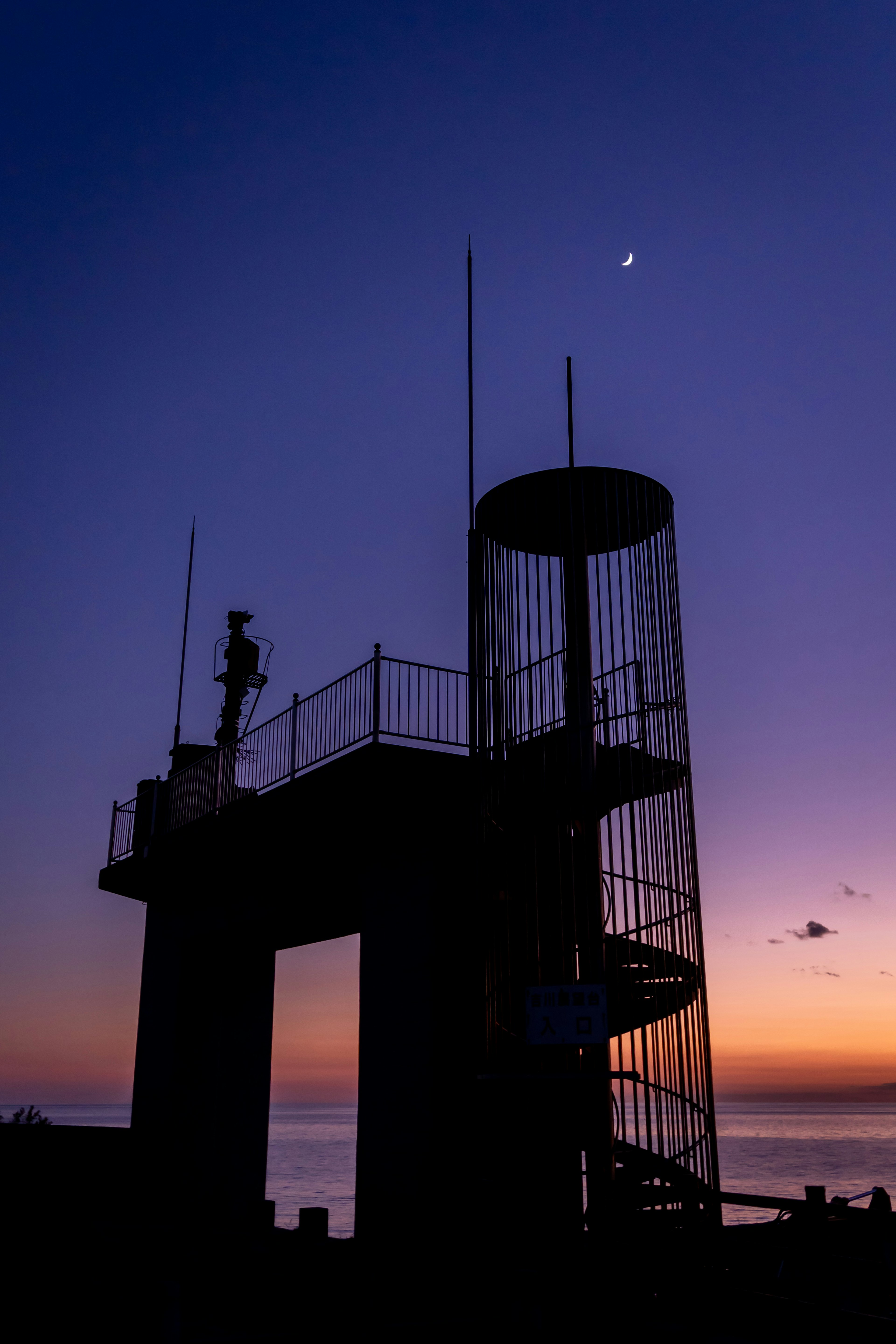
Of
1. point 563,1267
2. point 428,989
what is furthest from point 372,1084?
point 563,1267

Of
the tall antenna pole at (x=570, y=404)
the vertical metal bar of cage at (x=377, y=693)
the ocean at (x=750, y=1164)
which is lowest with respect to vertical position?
the ocean at (x=750, y=1164)

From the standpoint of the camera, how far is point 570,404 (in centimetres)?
1159

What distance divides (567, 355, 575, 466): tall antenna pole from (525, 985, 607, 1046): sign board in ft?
16.9

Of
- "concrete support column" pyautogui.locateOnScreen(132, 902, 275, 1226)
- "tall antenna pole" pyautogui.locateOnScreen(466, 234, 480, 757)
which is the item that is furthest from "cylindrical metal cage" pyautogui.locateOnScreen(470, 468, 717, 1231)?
"concrete support column" pyautogui.locateOnScreen(132, 902, 275, 1226)

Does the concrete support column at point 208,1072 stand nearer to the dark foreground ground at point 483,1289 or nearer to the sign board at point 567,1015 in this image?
the dark foreground ground at point 483,1289

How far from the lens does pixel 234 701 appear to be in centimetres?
2447

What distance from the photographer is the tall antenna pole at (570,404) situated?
11.3 m

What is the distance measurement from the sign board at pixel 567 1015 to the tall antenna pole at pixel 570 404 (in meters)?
5.16

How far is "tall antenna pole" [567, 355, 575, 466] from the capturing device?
1130 cm

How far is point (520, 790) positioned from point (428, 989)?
270 centimetres

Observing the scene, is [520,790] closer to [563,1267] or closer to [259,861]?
[563,1267]

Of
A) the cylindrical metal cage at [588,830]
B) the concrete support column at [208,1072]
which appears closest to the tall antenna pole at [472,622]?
the cylindrical metal cage at [588,830]

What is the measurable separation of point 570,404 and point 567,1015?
6.19 m

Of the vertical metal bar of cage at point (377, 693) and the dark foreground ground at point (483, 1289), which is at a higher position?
the vertical metal bar of cage at point (377, 693)
